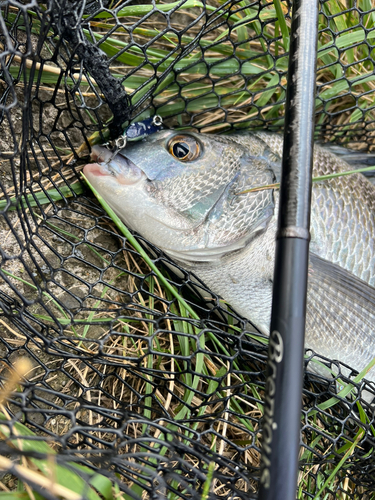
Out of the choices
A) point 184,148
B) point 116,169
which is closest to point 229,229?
point 184,148

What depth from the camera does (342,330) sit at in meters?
1.78

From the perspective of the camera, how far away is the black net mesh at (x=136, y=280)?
153 cm

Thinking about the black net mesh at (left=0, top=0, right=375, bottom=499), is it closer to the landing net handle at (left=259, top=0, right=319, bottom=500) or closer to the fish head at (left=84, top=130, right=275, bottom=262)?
the fish head at (left=84, top=130, right=275, bottom=262)

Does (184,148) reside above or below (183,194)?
above

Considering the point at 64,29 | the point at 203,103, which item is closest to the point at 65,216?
the point at 64,29

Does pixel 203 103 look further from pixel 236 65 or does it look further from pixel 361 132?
pixel 361 132

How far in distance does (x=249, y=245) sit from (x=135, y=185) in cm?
56

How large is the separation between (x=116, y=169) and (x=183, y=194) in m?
0.30

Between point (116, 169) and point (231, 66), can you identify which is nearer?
point (116, 169)

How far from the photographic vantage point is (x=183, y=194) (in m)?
1.75

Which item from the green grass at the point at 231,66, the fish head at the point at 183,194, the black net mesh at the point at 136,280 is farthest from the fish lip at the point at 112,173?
the green grass at the point at 231,66

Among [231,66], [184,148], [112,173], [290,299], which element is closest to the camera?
[290,299]

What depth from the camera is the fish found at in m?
1.73

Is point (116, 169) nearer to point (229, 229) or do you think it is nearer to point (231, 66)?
point (229, 229)
